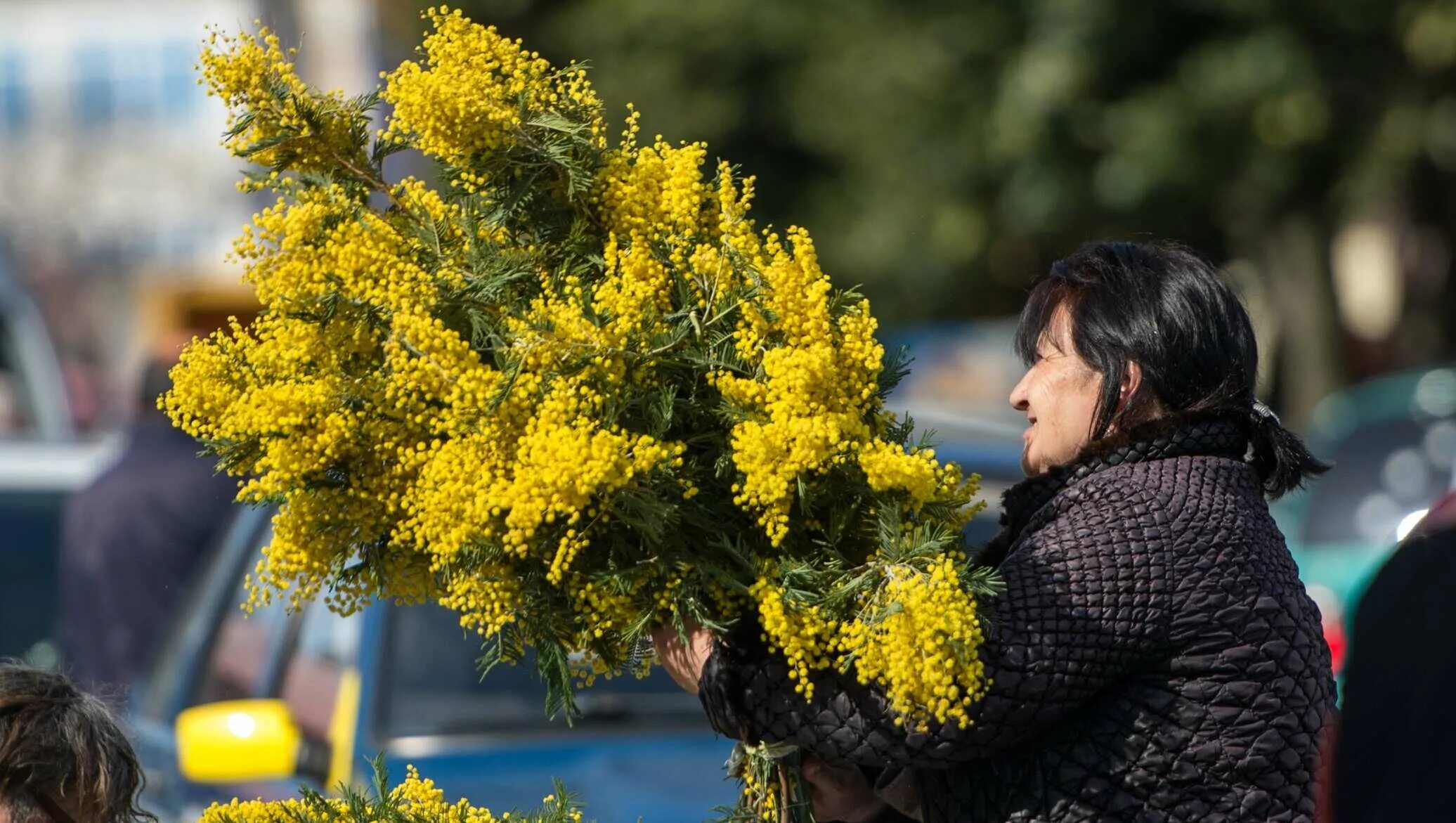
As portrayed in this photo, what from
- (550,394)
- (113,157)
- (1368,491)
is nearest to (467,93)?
(550,394)

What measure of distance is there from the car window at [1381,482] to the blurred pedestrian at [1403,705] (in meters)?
6.73

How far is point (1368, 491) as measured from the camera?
28.5 ft

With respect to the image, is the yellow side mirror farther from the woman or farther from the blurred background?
the woman

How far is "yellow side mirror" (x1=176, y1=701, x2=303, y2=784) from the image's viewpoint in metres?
4.50

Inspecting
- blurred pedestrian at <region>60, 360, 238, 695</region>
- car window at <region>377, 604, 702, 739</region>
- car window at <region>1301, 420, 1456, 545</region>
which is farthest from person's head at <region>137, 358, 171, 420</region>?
car window at <region>1301, 420, 1456, 545</region>

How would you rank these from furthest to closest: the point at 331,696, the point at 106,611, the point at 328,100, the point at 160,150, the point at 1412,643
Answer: the point at 160,150
the point at 106,611
the point at 331,696
the point at 328,100
the point at 1412,643

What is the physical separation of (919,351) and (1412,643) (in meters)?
14.1

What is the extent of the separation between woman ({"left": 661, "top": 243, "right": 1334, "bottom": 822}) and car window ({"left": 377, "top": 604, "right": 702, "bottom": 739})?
7.34ft

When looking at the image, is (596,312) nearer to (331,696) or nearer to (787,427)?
(787,427)

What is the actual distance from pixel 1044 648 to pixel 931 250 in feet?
45.8

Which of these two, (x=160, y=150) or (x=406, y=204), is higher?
(x=160, y=150)

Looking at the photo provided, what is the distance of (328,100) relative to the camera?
8.41 ft

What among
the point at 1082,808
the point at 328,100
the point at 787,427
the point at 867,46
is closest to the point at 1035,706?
the point at 1082,808

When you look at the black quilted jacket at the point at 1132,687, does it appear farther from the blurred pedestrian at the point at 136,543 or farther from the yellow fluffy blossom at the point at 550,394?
the blurred pedestrian at the point at 136,543
